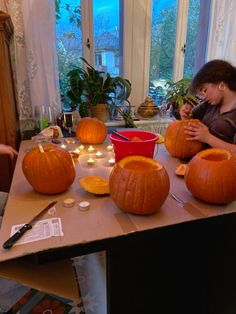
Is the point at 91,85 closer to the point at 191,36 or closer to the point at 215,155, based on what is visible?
the point at 191,36

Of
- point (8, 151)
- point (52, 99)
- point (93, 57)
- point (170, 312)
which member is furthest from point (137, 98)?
point (170, 312)

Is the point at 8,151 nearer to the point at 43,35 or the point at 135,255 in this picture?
the point at 135,255

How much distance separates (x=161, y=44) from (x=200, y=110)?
1.13m

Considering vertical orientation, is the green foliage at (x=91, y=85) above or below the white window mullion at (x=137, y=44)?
below

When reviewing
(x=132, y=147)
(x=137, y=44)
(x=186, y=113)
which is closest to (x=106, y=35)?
(x=137, y=44)

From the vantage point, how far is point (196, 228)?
696 mm

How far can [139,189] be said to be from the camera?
26.6 inches

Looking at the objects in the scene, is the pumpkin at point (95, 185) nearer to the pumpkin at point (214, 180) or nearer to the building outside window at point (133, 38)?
the pumpkin at point (214, 180)

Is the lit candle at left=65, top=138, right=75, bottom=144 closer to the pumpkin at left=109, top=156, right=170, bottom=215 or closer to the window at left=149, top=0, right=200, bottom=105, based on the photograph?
the pumpkin at left=109, top=156, right=170, bottom=215

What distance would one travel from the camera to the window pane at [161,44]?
2.25 meters

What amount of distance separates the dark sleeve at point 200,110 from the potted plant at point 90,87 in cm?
72

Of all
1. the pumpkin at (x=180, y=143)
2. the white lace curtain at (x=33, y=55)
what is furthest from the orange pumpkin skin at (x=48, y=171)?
the white lace curtain at (x=33, y=55)

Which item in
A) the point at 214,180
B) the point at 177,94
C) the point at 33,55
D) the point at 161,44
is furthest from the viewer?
the point at 161,44

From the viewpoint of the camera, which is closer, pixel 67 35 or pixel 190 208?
pixel 190 208
